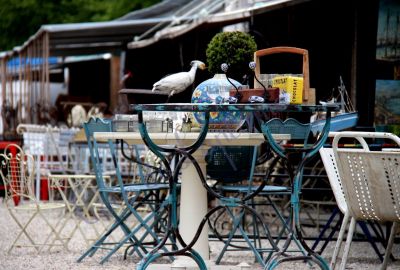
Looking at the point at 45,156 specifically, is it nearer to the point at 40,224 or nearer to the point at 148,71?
the point at 40,224

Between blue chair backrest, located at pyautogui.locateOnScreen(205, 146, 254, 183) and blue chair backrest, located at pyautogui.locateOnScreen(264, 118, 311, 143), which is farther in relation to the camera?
blue chair backrest, located at pyautogui.locateOnScreen(205, 146, 254, 183)

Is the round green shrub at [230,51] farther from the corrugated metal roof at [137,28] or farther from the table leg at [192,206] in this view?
the corrugated metal roof at [137,28]

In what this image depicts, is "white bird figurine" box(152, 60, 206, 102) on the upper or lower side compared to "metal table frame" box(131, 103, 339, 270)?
upper

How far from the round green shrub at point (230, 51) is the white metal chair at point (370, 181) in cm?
266

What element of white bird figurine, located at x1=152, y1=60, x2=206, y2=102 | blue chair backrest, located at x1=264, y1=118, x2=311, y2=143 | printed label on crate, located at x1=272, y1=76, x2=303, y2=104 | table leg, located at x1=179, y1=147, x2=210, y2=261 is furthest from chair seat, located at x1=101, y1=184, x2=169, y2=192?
printed label on crate, located at x1=272, y1=76, x2=303, y2=104

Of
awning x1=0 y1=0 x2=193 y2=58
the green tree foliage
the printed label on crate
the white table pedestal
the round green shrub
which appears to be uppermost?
the green tree foliage

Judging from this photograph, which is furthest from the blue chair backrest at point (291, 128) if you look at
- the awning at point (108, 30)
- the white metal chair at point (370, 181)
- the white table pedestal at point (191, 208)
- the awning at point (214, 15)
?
the awning at point (108, 30)

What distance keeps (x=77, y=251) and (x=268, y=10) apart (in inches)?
157

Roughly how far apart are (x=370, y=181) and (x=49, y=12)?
847 inches

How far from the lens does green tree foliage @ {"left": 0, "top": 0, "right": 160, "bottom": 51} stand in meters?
25.1

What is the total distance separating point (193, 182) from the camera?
6.42 m

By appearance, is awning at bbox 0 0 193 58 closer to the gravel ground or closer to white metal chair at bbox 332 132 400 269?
the gravel ground

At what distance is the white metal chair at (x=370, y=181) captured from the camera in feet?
18.2

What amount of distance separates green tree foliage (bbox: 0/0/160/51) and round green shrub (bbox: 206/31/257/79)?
16.5m
